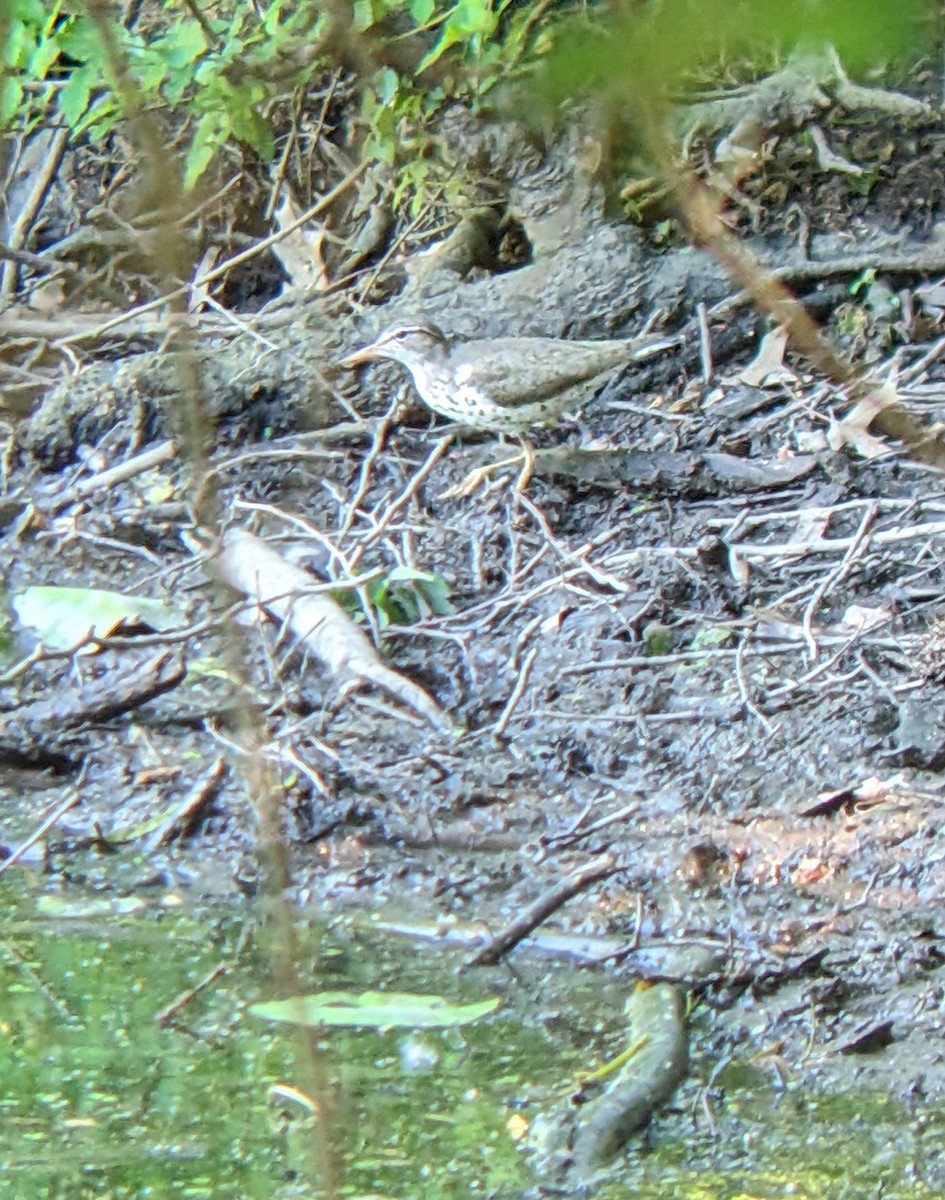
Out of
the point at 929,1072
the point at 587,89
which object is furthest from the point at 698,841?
the point at 587,89

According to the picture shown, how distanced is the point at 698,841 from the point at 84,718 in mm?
2010

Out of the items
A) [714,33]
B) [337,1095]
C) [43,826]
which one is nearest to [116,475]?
[43,826]

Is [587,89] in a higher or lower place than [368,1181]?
higher

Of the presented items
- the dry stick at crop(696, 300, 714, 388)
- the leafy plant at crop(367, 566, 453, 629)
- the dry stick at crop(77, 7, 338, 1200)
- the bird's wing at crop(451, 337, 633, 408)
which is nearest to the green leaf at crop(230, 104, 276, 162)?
the bird's wing at crop(451, 337, 633, 408)

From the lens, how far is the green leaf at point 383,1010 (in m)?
3.60

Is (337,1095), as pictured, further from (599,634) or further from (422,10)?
(422,10)

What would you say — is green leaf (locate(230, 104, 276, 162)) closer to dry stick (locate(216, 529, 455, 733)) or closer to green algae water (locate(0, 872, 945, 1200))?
dry stick (locate(216, 529, 455, 733))

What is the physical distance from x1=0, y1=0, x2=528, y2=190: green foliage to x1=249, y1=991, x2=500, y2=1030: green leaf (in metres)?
2.98

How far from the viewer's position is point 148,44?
6664 millimetres

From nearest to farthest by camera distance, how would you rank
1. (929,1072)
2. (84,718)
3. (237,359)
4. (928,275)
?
(929,1072) < (84,718) < (928,275) < (237,359)

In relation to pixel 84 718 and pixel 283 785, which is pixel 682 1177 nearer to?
pixel 283 785

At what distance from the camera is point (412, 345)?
6125mm

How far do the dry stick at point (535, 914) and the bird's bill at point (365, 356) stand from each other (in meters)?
2.91

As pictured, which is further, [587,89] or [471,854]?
[471,854]
